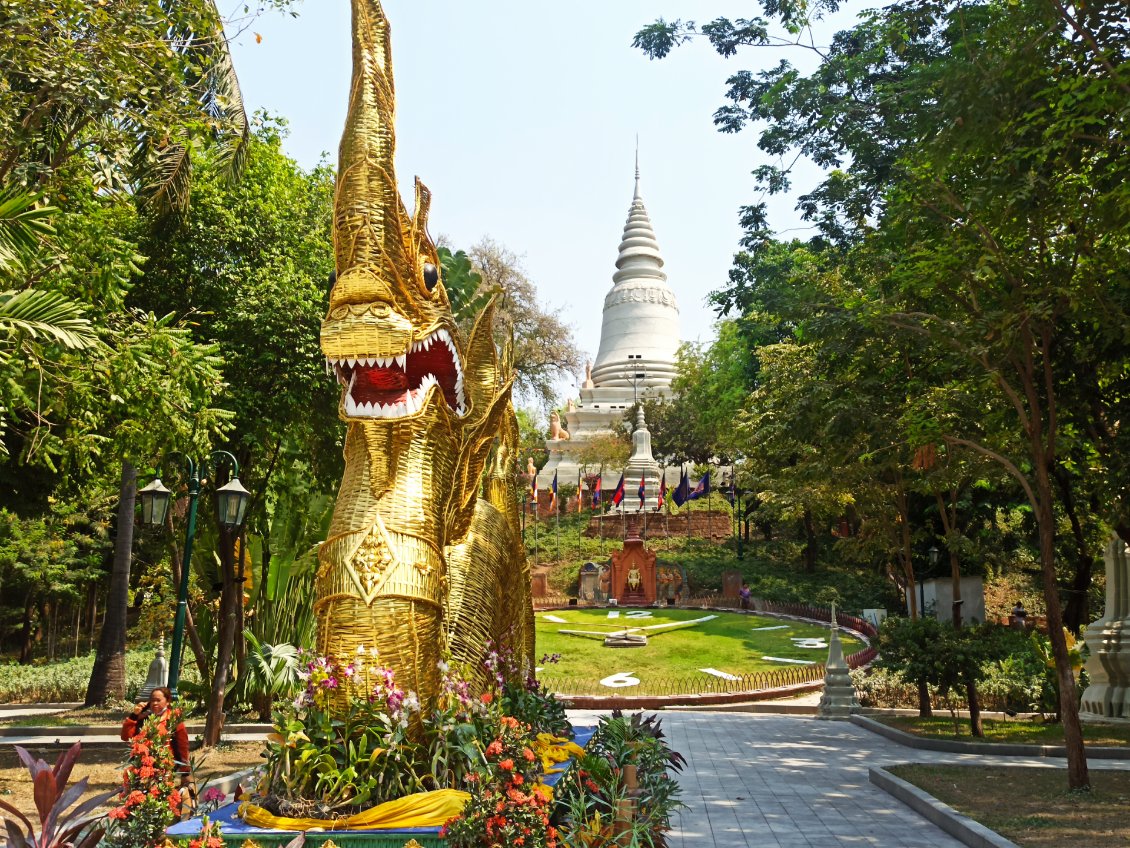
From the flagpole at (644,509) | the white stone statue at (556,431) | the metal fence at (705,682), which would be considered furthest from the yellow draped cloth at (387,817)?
the white stone statue at (556,431)

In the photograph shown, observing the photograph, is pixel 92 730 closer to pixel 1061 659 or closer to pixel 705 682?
pixel 705 682

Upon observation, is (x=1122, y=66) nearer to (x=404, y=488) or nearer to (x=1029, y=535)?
(x=404, y=488)

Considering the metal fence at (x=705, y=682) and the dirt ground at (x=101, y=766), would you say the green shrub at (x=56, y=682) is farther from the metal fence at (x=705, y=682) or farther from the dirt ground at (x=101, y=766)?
the metal fence at (x=705, y=682)

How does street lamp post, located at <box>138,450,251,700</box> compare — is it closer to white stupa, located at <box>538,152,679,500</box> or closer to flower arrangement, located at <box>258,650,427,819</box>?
flower arrangement, located at <box>258,650,427,819</box>

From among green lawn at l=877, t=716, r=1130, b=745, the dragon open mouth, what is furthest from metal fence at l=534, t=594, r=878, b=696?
the dragon open mouth

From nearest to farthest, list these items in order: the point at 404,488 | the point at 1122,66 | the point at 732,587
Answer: the point at 404,488 < the point at 1122,66 < the point at 732,587

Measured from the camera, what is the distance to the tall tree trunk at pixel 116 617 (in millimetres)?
19375

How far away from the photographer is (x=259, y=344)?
1357 cm

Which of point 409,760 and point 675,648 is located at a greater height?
point 409,760

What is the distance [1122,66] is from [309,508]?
1343 centimetres

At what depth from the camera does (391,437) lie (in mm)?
6188

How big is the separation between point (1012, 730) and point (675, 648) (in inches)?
493

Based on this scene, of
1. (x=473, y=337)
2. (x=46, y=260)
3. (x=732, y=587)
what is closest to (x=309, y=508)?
(x=46, y=260)

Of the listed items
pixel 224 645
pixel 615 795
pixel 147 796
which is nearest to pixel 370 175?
pixel 147 796
